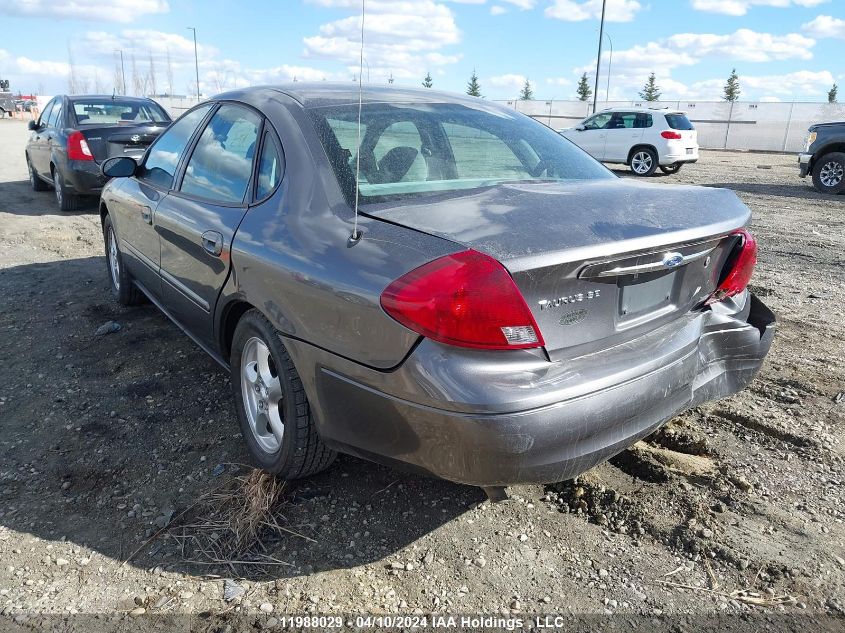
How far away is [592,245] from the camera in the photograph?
2094mm

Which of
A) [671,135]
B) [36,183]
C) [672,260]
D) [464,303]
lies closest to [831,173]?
[671,135]

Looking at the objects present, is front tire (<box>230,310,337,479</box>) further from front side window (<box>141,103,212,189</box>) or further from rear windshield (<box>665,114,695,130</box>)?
rear windshield (<box>665,114,695,130</box>)

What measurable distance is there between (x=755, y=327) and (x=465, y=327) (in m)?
1.61

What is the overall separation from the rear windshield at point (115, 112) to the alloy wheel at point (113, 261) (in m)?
4.82

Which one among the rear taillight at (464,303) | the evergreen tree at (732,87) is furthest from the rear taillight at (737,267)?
the evergreen tree at (732,87)

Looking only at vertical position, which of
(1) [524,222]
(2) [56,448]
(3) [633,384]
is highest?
(1) [524,222]

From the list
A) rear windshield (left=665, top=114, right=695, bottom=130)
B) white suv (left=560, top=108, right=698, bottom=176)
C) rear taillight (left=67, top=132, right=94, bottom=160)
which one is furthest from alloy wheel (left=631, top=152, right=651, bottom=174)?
rear taillight (left=67, top=132, right=94, bottom=160)

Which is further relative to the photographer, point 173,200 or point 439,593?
point 173,200

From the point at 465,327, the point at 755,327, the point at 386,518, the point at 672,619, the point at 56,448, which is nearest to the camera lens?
the point at 465,327

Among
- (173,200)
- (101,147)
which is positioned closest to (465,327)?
(173,200)

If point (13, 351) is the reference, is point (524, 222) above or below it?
above

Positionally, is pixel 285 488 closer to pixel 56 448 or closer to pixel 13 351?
pixel 56 448

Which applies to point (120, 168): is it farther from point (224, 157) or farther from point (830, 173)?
point (830, 173)

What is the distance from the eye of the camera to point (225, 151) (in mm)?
3262
